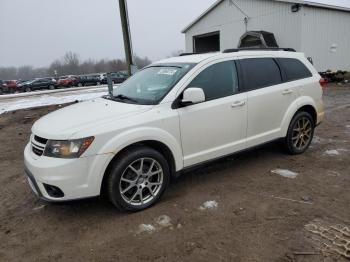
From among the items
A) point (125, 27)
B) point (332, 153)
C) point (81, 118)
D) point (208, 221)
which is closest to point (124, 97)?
point (81, 118)

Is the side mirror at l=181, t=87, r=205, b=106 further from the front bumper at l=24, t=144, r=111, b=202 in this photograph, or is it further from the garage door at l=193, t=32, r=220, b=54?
the garage door at l=193, t=32, r=220, b=54

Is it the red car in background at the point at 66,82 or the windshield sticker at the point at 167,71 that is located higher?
the windshield sticker at the point at 167,71

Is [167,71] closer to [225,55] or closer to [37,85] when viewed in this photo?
[225,55]

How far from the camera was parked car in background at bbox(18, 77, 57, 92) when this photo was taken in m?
37.2

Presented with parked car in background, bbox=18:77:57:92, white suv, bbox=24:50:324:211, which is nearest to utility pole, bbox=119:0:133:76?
white suv, bbox=24:50:324:211

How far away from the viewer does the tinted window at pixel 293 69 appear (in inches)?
206

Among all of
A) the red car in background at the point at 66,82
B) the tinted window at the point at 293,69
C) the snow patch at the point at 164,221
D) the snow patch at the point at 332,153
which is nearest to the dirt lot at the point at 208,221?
the snow patch at the point at 164,221

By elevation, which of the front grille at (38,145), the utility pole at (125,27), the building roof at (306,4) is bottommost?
the front grille at (38,145)

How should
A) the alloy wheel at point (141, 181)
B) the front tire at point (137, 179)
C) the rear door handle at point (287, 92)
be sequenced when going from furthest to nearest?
the rear door handle at point (287, 92) → the alloy wheel at point (141, 181) → the front tire at point (137, 179)

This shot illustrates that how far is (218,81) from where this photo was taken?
442cm

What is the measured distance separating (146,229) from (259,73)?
2829 millimetres

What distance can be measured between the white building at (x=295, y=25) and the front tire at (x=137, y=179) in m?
17.3

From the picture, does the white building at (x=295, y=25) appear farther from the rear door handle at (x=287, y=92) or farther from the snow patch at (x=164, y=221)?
the snow patch at (x=164, y=221)

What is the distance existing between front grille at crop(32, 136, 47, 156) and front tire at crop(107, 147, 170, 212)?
798 millimetres
